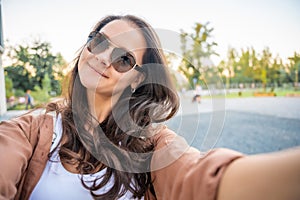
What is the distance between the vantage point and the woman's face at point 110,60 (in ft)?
2.88

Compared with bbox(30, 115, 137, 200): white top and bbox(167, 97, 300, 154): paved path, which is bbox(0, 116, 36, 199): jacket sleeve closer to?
bbox(30, 115, 137, 200): white top

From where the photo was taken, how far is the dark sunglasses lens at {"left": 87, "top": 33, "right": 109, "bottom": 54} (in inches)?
35.4

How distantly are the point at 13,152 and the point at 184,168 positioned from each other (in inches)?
17.4

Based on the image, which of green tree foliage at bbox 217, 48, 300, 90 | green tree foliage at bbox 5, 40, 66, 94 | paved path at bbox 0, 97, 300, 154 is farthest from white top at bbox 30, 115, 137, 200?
green tree foliage at bbox 217, 48, 300, 90

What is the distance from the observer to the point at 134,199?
843 mm

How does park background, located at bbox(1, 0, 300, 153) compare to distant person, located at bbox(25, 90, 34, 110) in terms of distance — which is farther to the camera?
distant person, located at bbox(25, 90, 34, 110)

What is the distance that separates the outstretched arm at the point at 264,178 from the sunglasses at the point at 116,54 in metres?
0.57

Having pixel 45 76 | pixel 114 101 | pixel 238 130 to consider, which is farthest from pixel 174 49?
pixel 238 130

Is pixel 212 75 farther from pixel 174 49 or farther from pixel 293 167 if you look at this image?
pixel 293 167

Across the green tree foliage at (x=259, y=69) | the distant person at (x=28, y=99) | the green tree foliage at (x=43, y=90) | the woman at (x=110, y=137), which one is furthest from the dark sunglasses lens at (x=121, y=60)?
the green tree foliage at (x=259, y=69)

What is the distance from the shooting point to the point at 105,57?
896 millimetres

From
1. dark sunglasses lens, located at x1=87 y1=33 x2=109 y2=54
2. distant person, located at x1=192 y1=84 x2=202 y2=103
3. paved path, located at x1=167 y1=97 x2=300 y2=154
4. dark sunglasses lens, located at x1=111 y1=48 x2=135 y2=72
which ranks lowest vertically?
paved path, located at x1=167 y1=97 x2=300 y2=154

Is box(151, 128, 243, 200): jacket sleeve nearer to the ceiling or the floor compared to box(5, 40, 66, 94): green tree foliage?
nearer to the floor

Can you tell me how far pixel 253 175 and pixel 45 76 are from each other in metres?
3.68
